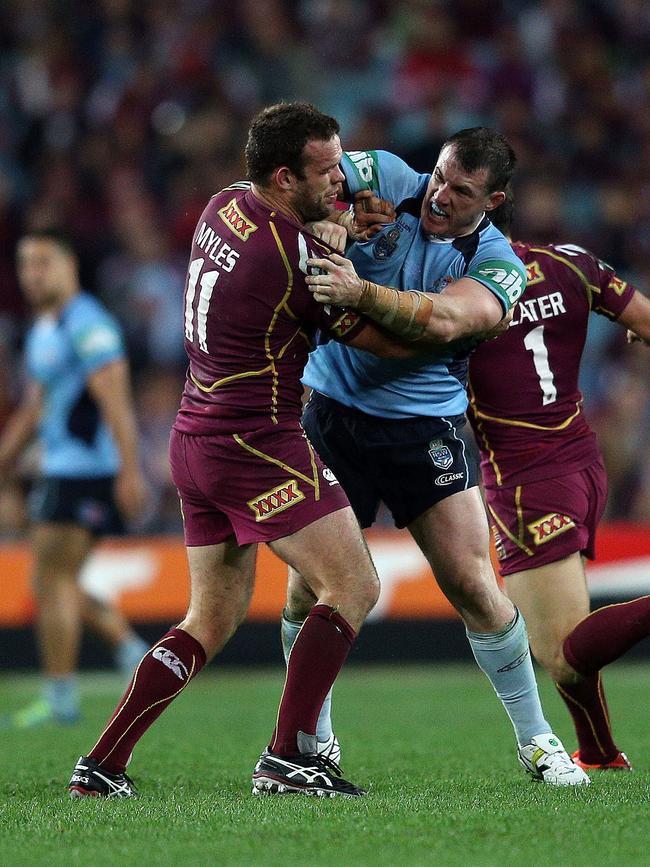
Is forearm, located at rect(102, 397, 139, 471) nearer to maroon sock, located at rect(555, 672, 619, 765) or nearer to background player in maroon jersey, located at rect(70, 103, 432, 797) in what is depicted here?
background player in maroon jersey, located at rect(70, 103, 432, 797)

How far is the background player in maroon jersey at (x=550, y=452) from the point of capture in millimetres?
5461

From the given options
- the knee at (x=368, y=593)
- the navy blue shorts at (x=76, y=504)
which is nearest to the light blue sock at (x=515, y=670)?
the knee at (x=368, y=593)

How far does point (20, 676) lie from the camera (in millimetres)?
10320

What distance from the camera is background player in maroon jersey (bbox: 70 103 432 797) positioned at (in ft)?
15.2

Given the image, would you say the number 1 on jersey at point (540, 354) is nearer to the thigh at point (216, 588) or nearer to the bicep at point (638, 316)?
the bicep at point (638, 316)

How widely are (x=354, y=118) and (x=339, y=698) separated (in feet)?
21.9

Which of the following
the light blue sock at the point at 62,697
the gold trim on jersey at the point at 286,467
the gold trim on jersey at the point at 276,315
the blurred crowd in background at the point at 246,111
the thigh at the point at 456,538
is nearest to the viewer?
the gold trim on jersey at the point at 276,315

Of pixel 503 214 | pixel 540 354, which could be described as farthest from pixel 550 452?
pixel 503 214

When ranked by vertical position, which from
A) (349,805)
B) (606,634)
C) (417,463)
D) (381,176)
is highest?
(381,176)

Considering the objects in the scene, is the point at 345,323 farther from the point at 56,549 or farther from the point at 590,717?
the point at 56,549

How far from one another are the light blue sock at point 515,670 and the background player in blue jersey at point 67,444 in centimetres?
349

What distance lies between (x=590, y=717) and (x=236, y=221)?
7.86 ft

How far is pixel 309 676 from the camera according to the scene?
4660 millimetres

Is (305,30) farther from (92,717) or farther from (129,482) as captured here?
(92,717)
